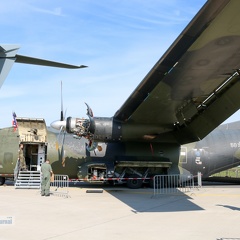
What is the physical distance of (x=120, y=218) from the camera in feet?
32.4

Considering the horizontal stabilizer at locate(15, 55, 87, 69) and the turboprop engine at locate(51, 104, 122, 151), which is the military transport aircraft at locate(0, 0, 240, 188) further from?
the horizontal stabilizer at locate(15, 55, 87, 69)

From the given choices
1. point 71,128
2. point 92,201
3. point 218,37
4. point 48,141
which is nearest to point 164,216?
point 92,201

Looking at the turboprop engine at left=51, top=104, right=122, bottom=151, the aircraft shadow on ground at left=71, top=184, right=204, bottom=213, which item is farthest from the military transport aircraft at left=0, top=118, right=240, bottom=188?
the aircraft shadow on ground at left=71, top=184, right=204, bottom=213

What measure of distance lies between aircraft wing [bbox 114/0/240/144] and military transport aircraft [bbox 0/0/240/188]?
0.08 feet

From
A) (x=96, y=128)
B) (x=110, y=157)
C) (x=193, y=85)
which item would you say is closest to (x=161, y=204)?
(x=193, y=85)

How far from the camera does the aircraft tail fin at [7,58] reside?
6473mm

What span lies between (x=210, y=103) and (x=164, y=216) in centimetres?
748

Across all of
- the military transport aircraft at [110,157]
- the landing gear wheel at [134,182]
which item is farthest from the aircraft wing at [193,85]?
the landing gear wheel at [134,182]

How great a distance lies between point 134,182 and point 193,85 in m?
8.31

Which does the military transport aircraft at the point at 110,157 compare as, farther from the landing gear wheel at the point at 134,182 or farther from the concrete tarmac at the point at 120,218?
the concrete tarmac at the point at 120,218

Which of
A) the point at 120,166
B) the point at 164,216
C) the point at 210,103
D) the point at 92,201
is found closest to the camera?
the point at 164,216

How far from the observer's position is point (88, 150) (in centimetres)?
1936

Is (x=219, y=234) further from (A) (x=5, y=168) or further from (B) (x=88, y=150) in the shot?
(A) (x=5, y=168)

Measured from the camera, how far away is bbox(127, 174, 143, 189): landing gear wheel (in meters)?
19.3
